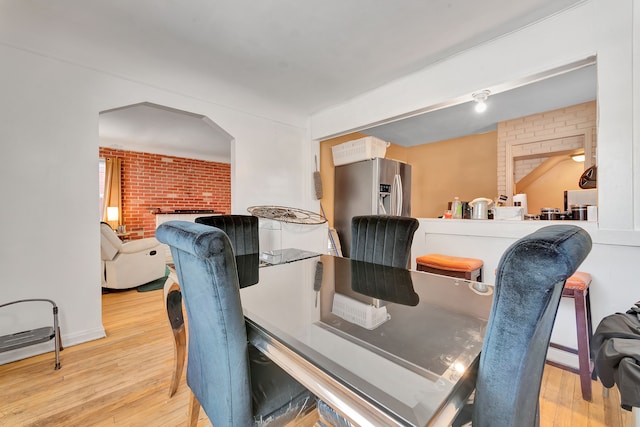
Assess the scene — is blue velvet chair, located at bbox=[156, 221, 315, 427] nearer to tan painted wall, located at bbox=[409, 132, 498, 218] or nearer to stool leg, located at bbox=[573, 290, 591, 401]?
stool leg, located at bbox=[573, 290, 591, 401]

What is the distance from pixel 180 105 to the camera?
2699 millimetres

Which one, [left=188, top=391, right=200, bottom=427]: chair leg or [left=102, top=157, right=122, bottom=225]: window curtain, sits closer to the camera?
[left=188, top=391, right=200, bottom=427]: chair leg

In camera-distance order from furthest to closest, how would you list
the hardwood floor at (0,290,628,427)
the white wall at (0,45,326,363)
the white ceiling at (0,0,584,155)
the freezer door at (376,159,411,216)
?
1. the freezer door at (376,159,411,216)
2. the white wall at (0,45,326,363)
3. the white ceiling at (0,0,584,155)
4. the hardwood floor at (0,290,628,427)

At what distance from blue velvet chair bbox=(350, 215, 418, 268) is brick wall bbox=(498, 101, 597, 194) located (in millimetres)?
2922

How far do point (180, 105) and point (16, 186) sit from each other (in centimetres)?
144

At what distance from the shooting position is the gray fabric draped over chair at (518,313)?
1.54ft

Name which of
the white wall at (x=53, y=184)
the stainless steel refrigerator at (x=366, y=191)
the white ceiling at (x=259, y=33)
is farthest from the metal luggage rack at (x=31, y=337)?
the stainless steel refrigerator at (x=366, y=191)

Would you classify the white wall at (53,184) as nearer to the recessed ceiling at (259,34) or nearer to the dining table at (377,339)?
the recessed ceiling at (259,34)

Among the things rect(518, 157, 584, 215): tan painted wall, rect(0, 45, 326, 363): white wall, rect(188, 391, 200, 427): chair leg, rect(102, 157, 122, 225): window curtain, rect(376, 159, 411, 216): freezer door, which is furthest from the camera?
rect(102, 157, 122, 225): window curtain

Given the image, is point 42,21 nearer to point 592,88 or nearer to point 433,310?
point 433,310

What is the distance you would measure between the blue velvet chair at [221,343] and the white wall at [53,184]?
1.92m

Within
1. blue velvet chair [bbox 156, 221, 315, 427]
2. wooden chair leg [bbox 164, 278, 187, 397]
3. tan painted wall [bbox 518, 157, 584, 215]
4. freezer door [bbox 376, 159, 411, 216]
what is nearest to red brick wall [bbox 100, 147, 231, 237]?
freezer door [bbox 376, 159, 411, 216]

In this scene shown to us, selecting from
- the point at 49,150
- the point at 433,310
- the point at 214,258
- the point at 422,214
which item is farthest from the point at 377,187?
the point at 49,150

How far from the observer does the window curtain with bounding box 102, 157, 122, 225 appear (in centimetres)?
468
